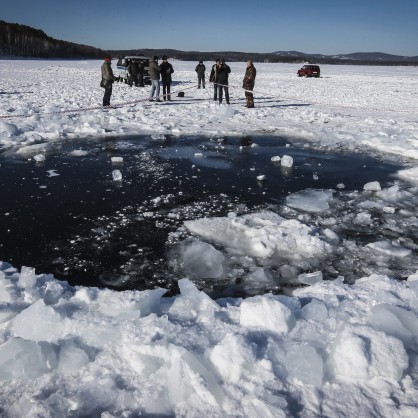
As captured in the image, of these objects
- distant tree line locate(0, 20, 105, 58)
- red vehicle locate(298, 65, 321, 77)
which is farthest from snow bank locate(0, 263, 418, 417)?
distant tree line locate(0, 20, 105, 58)

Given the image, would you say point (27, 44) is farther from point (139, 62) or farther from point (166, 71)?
point (166, 71)

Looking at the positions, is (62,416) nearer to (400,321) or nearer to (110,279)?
(110,279)

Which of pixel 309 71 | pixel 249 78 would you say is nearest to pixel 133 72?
pixel 249 78

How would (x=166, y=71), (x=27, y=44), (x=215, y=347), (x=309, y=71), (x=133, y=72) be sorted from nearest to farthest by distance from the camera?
1. (x=215, y=347)
2. (x=166, y=71)
3. (x=133, y=72)
4. (x=309, y=71)
5. (x=27, y=44)

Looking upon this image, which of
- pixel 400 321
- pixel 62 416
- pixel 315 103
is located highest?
pixel 315 103

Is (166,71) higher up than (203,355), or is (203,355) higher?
(166,71)

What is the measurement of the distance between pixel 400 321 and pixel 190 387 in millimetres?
1438

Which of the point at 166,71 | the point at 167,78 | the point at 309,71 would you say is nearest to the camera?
the point at 166,71

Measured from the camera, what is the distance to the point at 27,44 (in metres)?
89.3

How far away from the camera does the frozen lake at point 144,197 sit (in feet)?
11.4

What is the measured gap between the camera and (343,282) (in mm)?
3264

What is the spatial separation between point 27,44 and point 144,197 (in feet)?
332

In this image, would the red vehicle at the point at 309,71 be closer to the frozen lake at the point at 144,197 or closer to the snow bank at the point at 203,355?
the frozen lake at the point at 144,197

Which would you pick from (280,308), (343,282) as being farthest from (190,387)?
(343,282)
